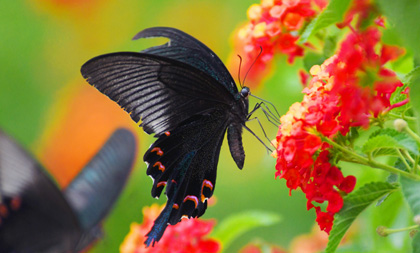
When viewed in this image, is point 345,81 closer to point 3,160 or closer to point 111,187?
point 3,160

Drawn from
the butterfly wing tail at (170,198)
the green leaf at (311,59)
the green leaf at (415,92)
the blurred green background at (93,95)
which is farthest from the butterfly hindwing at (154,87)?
the blurred green background at (93,95)

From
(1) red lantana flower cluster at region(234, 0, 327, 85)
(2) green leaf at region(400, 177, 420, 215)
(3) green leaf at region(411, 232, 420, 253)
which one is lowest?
(3) green leaf at region(411, 232, 420, 253)

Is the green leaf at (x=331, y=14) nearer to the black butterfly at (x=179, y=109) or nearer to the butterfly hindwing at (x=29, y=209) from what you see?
the black butterfly at (x=179, y=109)

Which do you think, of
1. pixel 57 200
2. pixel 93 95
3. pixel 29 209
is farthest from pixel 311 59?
pixel 93 95

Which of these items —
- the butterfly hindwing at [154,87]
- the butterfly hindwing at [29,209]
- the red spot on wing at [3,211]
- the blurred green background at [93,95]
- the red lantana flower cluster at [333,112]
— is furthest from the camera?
the blurred green background at [93,95]

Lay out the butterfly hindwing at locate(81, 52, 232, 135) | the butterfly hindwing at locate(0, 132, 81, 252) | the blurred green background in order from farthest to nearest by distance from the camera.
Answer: the blurred green background, the butterfly hindwing at locate(0, 132, 81, 252), the butterfly hindwing at locate(81, 52, 232, 135)

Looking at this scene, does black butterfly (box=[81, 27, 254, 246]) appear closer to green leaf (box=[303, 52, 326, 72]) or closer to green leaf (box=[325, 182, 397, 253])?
green leaf (box=[303, 52, 326, 72])

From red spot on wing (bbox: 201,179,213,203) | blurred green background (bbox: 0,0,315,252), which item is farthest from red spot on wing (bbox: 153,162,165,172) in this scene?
blurred green background (bbox: 0,0,315,252)
